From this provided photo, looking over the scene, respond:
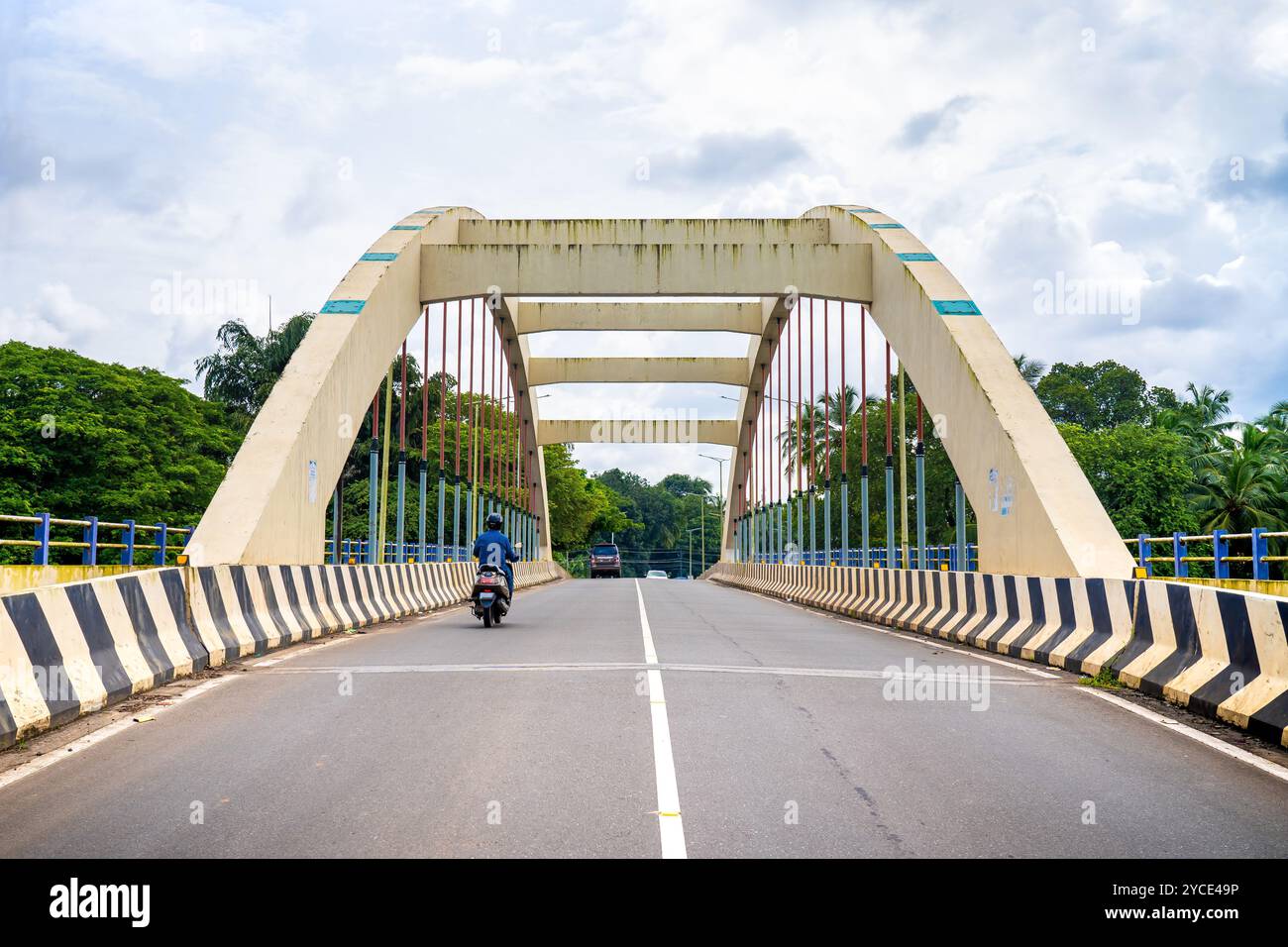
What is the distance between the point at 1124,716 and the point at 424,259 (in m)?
19.3

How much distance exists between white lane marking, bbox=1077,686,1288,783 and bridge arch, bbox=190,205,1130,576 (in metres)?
5.10

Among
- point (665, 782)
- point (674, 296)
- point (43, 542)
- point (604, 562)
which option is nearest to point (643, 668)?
point (665, 782)

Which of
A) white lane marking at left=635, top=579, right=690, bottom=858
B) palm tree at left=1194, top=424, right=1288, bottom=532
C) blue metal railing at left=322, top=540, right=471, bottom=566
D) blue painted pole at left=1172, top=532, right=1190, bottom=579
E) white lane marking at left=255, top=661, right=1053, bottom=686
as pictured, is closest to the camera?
white lane marking at left=635, top=579, right=690, bottom=858

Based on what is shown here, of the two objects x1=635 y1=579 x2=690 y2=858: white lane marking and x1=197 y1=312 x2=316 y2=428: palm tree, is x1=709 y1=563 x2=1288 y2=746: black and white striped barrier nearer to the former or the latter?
x1=635 y1=579 x2=690 y2=858: white lane marking

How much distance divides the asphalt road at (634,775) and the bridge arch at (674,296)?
5.72 metres

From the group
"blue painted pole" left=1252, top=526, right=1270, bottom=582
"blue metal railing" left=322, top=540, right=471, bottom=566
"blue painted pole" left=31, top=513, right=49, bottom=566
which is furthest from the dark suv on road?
"blue painted pole" left=1252, top=526, right=1270, bottom=582

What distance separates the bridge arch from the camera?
50.2 ft

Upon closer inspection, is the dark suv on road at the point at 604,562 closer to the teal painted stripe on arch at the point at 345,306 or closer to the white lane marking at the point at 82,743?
the teal painted stripe on arch at the point at 345,306

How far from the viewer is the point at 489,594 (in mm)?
15992

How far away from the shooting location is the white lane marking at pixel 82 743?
5.75m

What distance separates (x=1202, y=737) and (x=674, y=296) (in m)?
18.5

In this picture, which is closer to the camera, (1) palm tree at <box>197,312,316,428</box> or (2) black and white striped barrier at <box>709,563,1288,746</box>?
(2) black and white striped barrier at <box>709,563,1288,746</box>

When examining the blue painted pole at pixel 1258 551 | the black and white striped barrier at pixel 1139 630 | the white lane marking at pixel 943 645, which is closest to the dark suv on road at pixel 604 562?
the white lane marking at pixel 943 645
